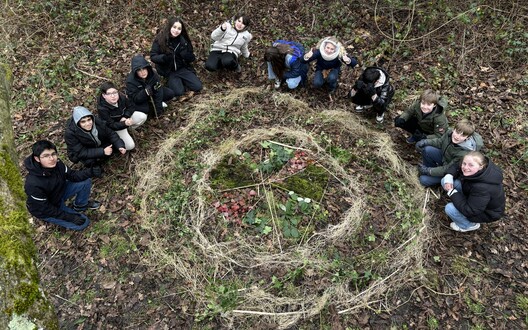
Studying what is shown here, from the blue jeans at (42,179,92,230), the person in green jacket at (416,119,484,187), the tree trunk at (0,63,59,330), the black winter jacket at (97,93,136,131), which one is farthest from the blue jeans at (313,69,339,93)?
the tree trunk at (0,63,59,330)

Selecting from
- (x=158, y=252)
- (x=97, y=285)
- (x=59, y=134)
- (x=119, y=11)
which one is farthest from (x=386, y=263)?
(x=119, y=11)

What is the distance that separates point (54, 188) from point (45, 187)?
0.52 feet

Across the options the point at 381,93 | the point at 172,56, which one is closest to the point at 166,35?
the point at 172,56

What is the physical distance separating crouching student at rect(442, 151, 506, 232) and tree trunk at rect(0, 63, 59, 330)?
4.26m

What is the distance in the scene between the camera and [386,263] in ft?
13.9

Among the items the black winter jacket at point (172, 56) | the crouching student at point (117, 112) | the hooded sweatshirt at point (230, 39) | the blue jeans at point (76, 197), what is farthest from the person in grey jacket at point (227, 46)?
the blue jeans at point (76, 197)

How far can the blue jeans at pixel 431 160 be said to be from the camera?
488 cm

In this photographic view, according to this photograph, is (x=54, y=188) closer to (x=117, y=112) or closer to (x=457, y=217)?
(x=117, y=112)

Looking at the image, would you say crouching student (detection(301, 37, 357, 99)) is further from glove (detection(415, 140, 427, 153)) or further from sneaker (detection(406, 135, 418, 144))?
glove (detection(415, 140, 427, 153))

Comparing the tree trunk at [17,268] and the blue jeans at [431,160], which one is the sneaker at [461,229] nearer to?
the blue jeans at [431,160]

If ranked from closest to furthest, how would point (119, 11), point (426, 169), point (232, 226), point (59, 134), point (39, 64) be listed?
point (232, 226) < point (426, 169) < point (59, 134) < point (39, 64) < point (119, 11)

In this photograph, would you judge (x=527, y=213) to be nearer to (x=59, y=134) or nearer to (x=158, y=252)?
(x=158, y=252)

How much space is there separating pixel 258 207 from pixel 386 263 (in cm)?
183

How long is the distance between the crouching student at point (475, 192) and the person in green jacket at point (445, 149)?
212mm
